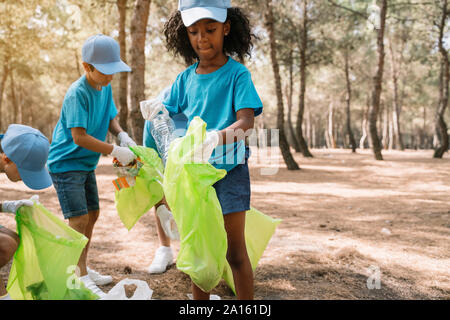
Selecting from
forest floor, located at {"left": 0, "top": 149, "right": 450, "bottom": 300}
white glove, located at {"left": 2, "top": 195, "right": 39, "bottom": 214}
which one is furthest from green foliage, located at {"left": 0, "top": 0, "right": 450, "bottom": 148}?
white glove, located at {"left": 2, "top": 195, "right": 39, "bottom": 214}

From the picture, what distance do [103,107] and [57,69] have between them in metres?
22.1

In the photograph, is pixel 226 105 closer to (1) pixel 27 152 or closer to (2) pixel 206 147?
(2) pixel 206 147

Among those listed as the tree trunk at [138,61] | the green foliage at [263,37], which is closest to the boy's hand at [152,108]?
the tree trunk at [138,61]

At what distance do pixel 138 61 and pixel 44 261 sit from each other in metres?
5.53

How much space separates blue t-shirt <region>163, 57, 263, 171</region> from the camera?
6.72 feet

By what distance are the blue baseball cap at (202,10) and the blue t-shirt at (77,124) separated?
967 mm

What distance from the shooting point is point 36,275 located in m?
2.01

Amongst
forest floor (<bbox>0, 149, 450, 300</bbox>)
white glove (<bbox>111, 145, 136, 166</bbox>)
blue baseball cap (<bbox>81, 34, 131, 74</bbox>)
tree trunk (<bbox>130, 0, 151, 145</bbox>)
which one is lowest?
forest floor (<bbox>0, 149, 450, 300</bbox>)

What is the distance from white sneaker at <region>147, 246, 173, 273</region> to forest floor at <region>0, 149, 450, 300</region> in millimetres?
56

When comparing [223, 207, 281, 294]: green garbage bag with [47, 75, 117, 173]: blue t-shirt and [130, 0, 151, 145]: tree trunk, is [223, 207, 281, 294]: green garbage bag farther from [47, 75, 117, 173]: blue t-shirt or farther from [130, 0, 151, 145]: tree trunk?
[130, 0, 151, 145]: tree trunk

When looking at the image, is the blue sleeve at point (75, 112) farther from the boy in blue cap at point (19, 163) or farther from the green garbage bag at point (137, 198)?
the green garbage bag at point (137, 198)

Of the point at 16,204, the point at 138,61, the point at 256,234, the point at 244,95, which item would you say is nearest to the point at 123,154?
the point at 16,204
